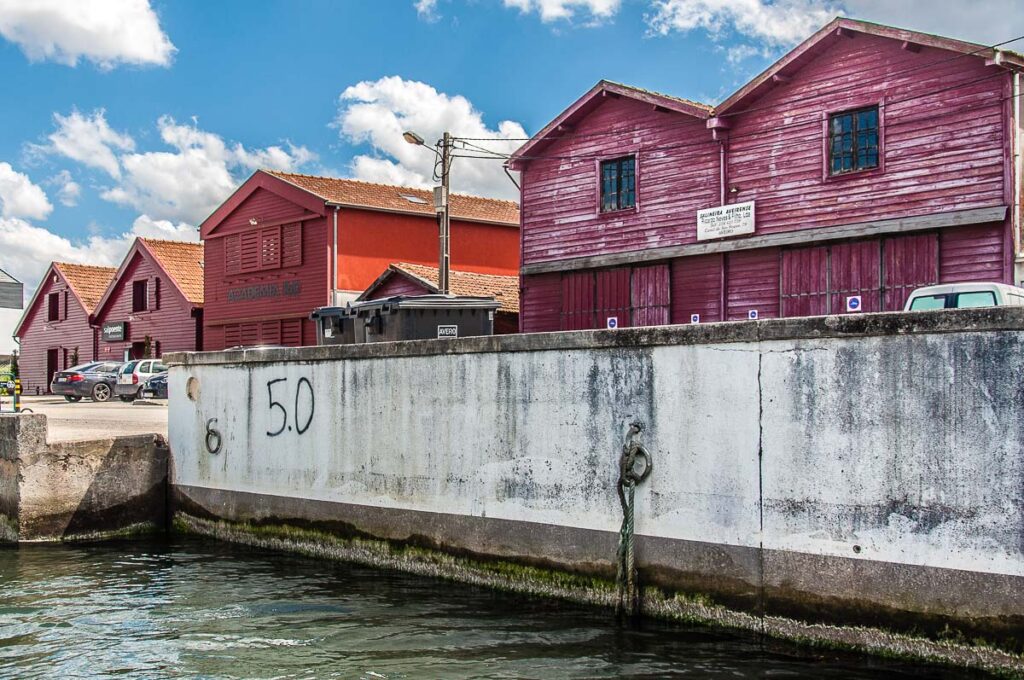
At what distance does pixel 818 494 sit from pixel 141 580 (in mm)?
6960

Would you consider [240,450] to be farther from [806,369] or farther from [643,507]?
[806,369]

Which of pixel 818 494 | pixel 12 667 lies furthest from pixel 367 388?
pixel 818 494

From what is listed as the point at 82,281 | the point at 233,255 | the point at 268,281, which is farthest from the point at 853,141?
the point at 82,281

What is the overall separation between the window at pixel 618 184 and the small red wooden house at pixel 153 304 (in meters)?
20.7

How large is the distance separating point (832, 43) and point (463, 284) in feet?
41.1

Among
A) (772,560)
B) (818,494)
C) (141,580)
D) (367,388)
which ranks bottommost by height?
(141,580)

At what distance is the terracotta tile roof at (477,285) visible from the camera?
26.0 m

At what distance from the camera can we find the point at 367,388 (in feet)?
35.4

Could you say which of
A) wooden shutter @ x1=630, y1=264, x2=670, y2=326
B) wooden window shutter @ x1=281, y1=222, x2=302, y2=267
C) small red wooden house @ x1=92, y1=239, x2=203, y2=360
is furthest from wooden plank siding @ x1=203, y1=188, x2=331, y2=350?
wooden shutter @ x1=630, y1=264, x2=670, y2=326

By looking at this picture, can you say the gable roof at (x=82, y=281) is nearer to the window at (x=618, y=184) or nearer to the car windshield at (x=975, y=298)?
the window at (x=618, y=184)

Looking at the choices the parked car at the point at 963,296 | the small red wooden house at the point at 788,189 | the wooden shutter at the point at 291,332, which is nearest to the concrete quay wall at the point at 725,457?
the parked car at the point at 963,296

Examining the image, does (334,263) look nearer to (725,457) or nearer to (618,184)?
(618,184)

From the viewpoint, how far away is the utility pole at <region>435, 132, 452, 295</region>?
21750 mm

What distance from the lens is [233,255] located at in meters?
33.7
